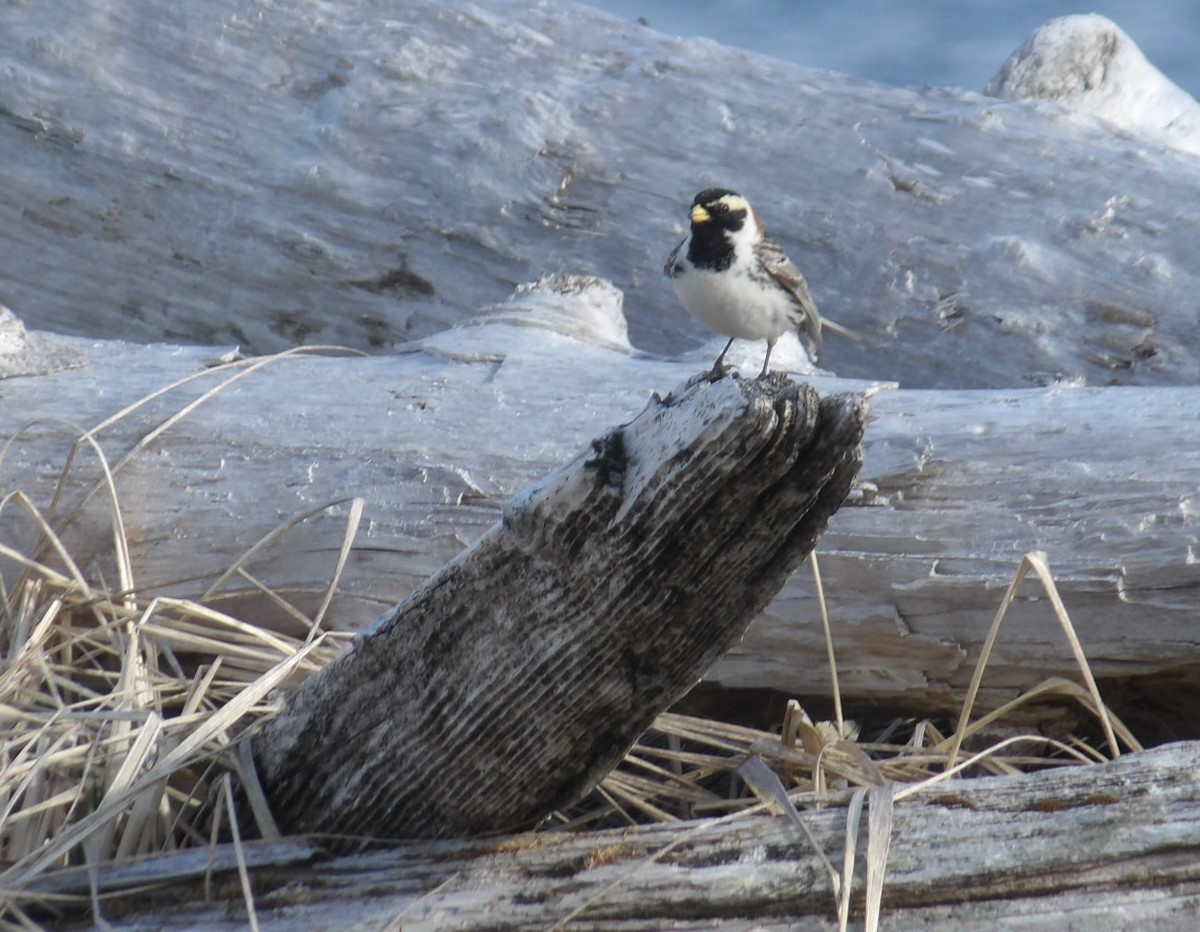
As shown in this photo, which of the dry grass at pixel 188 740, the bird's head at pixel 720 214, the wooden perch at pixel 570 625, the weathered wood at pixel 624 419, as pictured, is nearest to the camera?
the wooden perch at pixel 570 625

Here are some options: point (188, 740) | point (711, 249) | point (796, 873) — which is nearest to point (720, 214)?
point (711, 249)

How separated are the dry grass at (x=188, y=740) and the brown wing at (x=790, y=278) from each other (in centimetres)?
157

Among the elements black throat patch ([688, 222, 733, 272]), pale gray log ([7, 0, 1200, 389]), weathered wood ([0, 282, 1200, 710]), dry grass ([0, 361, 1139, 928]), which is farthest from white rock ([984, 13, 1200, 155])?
dry grass ([0, 361, 1139, 928])

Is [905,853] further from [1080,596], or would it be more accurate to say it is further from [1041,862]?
[1080,596]

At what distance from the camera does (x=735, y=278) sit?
3992mm

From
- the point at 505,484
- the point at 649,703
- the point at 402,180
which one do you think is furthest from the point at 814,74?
the point at 649,703

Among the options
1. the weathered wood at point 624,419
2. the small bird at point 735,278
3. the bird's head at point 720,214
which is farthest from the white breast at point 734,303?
the weathered wood at point 624,419

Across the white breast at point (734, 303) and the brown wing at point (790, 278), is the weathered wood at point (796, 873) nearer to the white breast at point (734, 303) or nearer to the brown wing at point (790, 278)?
the white breast at point (734, 303)

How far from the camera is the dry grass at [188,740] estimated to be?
7.04 feet

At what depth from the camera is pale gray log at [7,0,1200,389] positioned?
4586 mm

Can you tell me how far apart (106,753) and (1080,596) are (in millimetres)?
1904

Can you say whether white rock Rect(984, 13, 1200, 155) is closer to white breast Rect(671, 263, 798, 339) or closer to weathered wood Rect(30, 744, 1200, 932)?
white breast Rect(671, 263, 798, 339)

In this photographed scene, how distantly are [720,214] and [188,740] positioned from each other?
250cm

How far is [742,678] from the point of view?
2.99 metres
